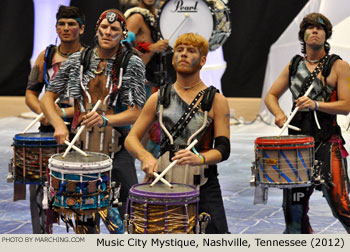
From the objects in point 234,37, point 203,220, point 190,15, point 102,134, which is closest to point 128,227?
point 203,220

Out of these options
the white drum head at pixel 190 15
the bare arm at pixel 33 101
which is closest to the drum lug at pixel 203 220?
the bare arm at pixel 33 101

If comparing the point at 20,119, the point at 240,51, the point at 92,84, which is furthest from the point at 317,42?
the point at 240,51

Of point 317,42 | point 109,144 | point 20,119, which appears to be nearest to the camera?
point 109,144

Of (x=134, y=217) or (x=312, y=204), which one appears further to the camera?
(x=312, y=204)

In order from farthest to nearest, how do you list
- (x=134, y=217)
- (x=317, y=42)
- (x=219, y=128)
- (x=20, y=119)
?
(x=20, y=119), (x=317, y=42), (x=219, y=128), (x=134, y=217)

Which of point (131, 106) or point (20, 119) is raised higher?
point (131, 106)

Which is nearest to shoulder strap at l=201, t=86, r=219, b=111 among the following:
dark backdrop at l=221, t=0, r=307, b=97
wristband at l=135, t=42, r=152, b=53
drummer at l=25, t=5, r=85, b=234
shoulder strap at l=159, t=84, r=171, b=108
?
shoulder strap at l=159, t=84, r=171, b=108

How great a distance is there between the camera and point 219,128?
170 inches

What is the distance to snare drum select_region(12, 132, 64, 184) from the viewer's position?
495cm

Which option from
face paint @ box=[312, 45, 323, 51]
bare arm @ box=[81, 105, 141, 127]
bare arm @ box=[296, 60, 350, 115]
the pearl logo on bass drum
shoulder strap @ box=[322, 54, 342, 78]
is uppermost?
the pearl logo on bass drum

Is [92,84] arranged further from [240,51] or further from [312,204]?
[240,51]

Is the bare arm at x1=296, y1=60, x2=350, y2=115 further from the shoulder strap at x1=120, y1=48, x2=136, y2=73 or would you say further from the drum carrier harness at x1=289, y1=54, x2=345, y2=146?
the shoulder strap at x1=120, y1=48, x2=136, y2=73

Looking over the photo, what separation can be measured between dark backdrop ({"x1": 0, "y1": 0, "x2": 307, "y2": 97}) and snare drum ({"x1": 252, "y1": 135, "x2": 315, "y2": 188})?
1012cm

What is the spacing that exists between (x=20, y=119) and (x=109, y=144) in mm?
8291
